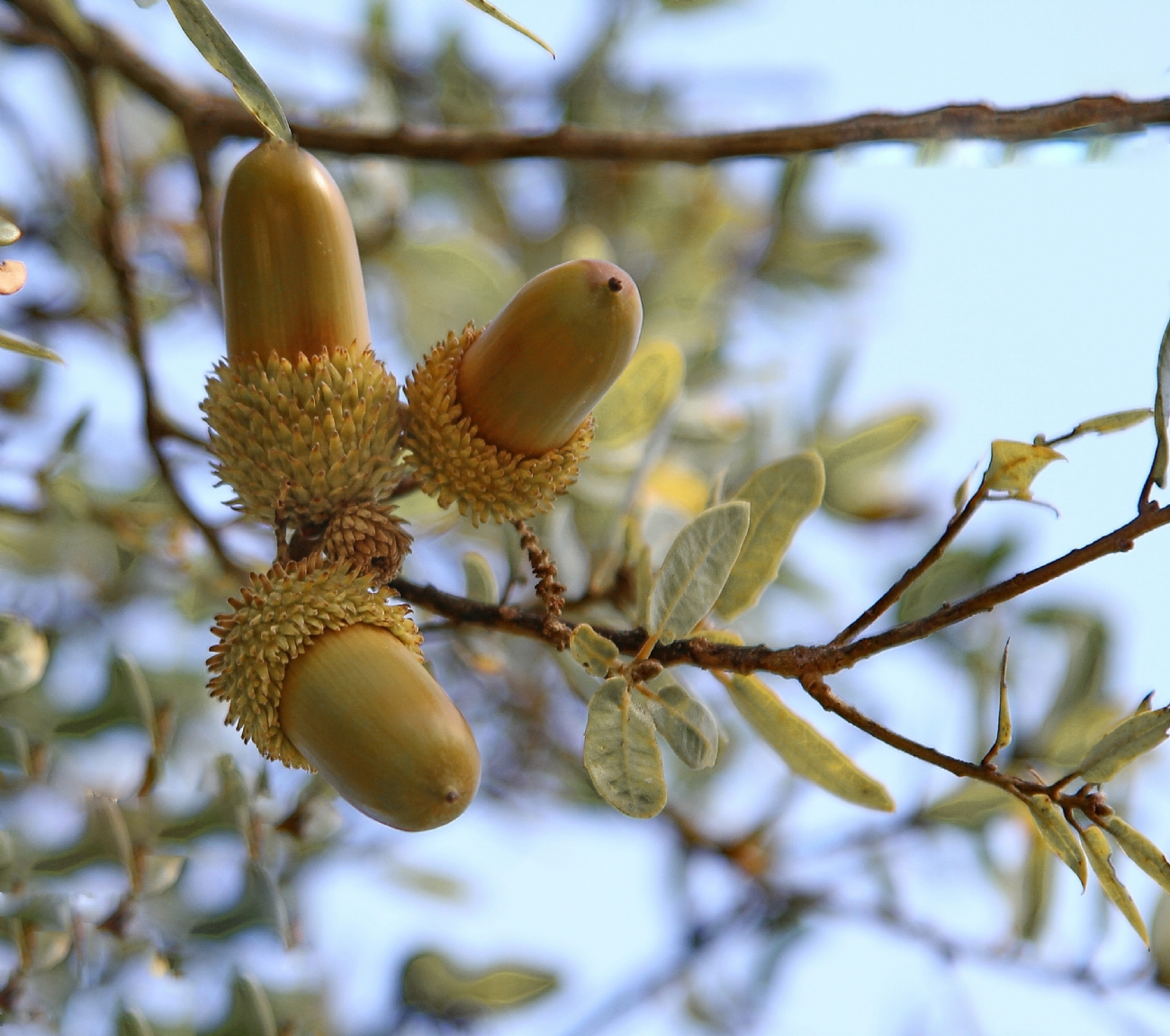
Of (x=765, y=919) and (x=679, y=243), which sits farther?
(x=679, y=243)

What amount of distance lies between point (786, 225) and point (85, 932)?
68.7 inches

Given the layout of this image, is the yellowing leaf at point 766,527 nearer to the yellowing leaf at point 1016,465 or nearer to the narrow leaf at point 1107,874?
the yellowing leaf at point 1016,465

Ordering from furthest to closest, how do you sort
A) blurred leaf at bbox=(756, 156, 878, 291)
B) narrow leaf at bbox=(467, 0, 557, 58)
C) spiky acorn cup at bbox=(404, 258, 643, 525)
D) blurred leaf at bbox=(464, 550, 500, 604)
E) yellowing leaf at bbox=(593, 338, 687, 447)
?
blurred leaf at bbox=(756, 156, 878, 291)
yellowing leaf at bbox=(593, 338, 687, 447)
blurred leaf at bbox=(464, 550, 500, 604)
spiky acorn cup at bbox=(404, 258, 643, 525)
narrow leaf at bbox=(467, 0, 557, 58)

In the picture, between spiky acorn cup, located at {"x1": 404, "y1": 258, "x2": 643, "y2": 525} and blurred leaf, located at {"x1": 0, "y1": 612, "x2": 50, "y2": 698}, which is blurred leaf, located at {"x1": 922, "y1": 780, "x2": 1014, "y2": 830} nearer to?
spiky acorn cup, located at {"x1": 404, "y1": 258, "x2": 643, "y2": 525}

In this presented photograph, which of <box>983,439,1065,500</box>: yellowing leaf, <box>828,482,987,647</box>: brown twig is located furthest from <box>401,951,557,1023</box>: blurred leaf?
<box>983,439,1065,500</box>: yellowing leaf

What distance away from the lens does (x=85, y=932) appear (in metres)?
1.18

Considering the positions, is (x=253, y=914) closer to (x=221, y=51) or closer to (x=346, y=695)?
(x=346, y=695)

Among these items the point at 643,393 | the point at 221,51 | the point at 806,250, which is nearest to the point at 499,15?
the point at 221,51

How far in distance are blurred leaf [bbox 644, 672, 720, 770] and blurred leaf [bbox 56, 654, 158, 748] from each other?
62 centimetres

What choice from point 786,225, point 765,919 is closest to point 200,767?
point 765,919

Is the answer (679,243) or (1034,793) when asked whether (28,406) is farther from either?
(1034,793)

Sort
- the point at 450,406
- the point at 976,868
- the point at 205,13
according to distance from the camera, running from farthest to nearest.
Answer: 1. the point at 976,868
2. the point at 450,406
3. the point at 205,13

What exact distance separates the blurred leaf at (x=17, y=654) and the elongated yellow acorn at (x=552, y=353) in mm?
537

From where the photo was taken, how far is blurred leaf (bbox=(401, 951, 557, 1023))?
4.69 ft
